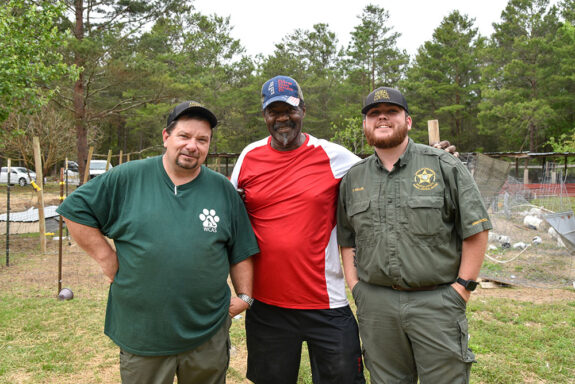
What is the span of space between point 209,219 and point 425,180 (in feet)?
3.98

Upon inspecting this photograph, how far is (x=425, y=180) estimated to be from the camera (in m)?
2.30

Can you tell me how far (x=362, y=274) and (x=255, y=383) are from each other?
1076 mm

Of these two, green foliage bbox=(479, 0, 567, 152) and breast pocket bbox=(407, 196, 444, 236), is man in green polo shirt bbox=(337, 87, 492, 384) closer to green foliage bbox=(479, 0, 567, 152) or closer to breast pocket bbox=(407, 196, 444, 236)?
breast pocket bbox=(407, 196, 444, 236)

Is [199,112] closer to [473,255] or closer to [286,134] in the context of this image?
[286,134]

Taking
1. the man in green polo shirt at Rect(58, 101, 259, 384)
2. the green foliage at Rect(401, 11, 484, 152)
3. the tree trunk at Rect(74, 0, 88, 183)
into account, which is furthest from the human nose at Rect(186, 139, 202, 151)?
the green foliage at Rect(401, 11, 484, 152)

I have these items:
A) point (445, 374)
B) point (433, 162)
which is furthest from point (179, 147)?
point (445, 374)

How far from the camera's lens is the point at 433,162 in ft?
7.68

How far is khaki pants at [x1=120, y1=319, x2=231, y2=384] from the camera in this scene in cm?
214

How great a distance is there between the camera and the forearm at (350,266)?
99.8 inches

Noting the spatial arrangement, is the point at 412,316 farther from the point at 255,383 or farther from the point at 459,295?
the point at 255,383

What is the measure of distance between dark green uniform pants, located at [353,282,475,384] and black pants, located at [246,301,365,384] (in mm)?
180

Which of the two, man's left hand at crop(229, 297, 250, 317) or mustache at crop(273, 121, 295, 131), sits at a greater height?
mustache at crop(273, 121, 295, 131)

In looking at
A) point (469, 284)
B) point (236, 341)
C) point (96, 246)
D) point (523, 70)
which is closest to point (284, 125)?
point (96, 246)

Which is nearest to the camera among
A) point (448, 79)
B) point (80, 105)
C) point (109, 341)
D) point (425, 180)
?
point (425, 180)
